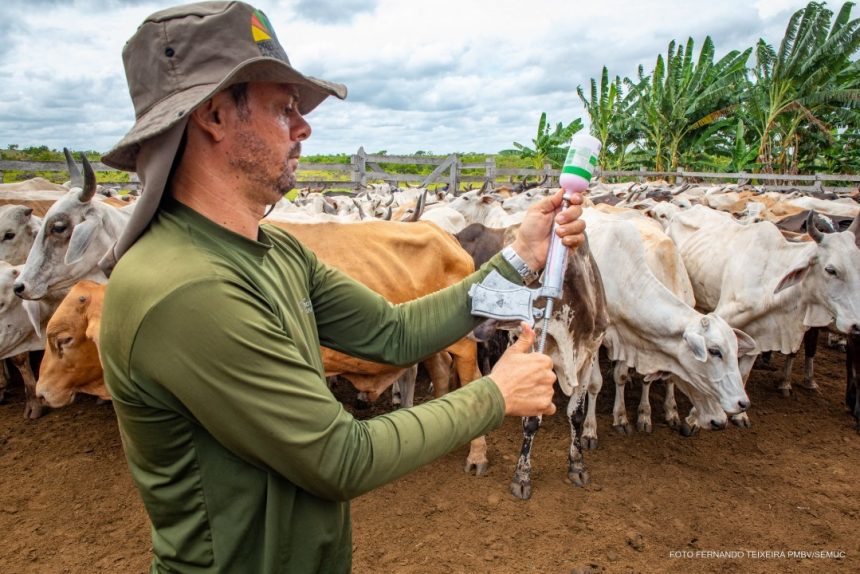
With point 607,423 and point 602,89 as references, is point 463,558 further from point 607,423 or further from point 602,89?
point 602,89

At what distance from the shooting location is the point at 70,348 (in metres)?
3.93

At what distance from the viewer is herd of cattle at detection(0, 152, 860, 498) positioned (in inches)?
155

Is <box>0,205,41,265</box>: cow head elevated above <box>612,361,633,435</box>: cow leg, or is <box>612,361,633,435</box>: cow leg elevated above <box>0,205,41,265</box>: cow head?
<box>0,205,41,265</box>: cow head

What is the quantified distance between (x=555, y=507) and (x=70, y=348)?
12.1ft

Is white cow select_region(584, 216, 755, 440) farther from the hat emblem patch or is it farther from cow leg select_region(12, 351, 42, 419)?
cow leg select_region(12, 351, 42, 419)

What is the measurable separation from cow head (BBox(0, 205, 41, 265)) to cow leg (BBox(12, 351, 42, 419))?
46.6 inches

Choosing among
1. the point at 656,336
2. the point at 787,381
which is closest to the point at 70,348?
the point at 656,336

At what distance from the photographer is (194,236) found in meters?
1.24

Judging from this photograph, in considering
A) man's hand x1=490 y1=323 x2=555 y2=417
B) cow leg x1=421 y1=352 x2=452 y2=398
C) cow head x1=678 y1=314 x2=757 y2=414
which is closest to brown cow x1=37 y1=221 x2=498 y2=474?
cow leg x1=421 y1=352 x2=452 y2=398

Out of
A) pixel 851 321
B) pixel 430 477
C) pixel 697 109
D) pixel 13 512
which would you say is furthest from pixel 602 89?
pixel 13 512

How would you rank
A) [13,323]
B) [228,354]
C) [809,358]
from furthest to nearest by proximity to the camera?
[809,358] → [13,323] → [228,354]

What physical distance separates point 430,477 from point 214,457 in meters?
3.23

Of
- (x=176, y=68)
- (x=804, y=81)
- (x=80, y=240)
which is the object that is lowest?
(x=80, y=240)

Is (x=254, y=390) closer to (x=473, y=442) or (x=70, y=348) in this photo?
(x=473, y=442)
